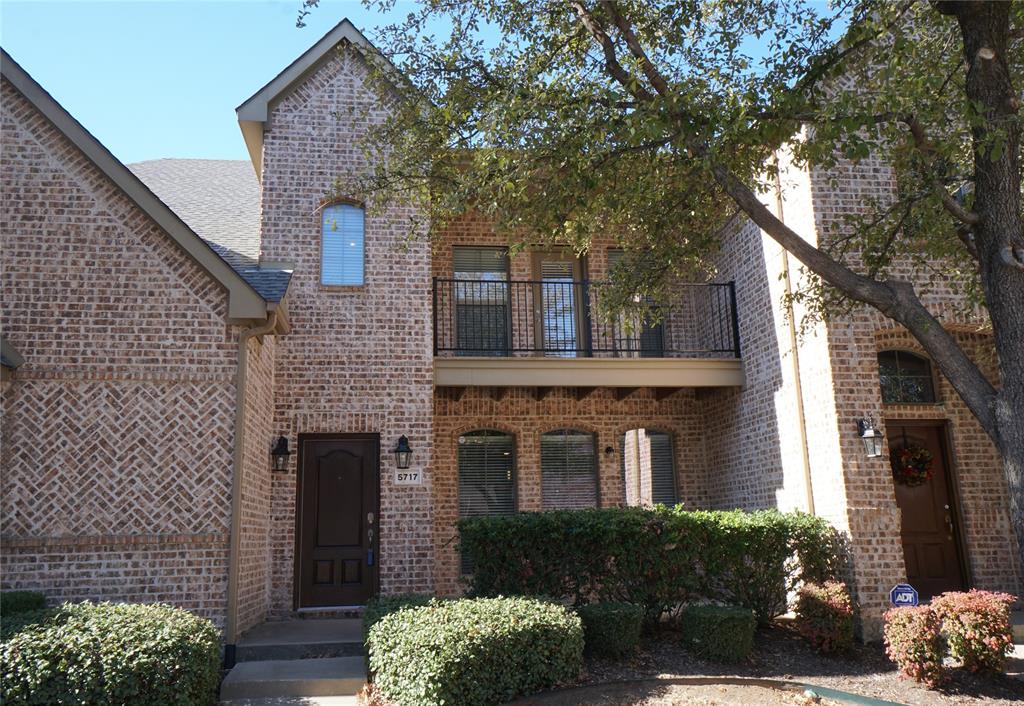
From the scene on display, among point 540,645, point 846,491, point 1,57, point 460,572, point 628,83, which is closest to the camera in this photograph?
point 540,645

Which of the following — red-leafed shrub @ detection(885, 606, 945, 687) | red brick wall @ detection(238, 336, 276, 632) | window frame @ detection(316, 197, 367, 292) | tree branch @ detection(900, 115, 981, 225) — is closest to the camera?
tree branch @ detection(900, 115, 981, 225)

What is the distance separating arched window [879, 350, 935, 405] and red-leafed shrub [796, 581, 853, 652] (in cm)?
320

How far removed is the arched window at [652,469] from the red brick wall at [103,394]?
6487mm

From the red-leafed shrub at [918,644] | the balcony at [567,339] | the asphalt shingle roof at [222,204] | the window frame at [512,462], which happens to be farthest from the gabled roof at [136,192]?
the red-leafed shrub at [918,644]

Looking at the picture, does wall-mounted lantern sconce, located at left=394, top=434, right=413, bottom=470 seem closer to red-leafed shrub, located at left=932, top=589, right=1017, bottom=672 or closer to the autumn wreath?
red-leafed shrub, located at left=932, top=589, right=1017, bottom=672

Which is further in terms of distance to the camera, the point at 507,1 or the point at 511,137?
the point at 507,1

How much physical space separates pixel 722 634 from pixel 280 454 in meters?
5.59

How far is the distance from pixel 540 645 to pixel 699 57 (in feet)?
20.1

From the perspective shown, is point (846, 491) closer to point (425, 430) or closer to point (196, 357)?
point (425, 430)

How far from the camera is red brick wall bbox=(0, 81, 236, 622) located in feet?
25.5

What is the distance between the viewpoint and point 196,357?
27.2ft

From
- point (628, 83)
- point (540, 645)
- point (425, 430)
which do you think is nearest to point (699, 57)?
point (628, 83)

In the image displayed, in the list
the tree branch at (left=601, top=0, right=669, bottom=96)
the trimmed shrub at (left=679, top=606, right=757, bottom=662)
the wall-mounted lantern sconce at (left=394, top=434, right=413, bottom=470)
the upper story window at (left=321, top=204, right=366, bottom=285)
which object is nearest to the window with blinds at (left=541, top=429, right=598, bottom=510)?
the wall-mounted lantern sconce at (left=394, top=434, right=413, bottom=470)

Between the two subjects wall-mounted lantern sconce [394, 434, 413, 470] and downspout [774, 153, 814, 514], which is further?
wall-mounted lantern sconce [394, 434, 413, 470]
